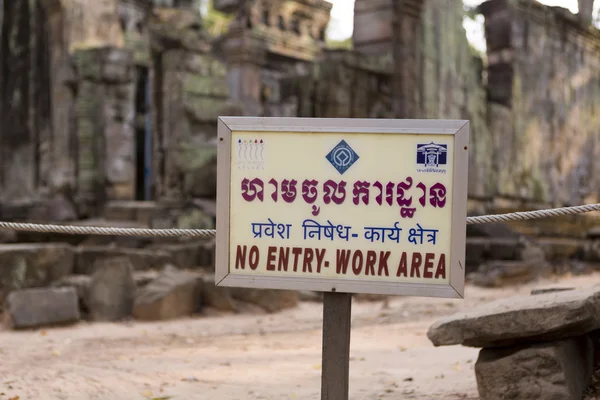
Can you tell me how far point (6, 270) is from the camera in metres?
6.71

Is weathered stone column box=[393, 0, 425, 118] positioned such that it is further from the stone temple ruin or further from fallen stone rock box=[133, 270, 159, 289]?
fallen stone rock box=[133, 270, 159, 289]

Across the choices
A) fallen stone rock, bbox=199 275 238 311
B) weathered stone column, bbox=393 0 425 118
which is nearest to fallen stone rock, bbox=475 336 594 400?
fallen stone rock, bbox=199 275 238 311

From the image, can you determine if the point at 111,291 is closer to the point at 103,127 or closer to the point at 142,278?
the point at 142,278

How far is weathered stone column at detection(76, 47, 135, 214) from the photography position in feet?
42.0

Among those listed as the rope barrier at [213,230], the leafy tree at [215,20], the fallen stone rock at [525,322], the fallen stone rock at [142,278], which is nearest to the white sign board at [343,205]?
the rope barrier at [213,230]

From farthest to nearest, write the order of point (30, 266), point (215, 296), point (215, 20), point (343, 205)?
point (215, 20) < point (215, 296) < point (30, 266) < point (343, 205)

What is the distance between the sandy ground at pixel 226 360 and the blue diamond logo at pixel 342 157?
159 cm

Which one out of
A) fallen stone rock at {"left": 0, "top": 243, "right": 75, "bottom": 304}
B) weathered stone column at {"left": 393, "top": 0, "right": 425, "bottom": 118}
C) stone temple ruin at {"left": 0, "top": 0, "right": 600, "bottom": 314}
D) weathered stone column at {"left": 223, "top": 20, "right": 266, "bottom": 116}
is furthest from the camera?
weathered stone column at {"left": 223, "top": 20, "right": 266, "bottom": 116}

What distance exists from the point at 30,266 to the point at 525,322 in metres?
5.41

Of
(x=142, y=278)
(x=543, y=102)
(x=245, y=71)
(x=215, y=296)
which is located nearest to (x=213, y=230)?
(x=215, y=296)

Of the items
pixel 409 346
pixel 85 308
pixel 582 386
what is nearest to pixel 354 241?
pixel 582 386

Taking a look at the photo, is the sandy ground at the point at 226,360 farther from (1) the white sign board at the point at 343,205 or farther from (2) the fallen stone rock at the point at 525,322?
(1) the white sign board at the point at 343,205

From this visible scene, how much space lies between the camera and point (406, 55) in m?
13.4

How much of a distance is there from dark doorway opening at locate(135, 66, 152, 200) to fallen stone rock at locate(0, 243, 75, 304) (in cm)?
781
